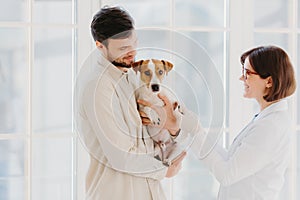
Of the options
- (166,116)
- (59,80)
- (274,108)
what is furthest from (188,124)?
(59,80)

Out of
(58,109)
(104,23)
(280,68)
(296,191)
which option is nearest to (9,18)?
(58,109)

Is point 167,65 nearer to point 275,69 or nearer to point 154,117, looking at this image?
point 154,117

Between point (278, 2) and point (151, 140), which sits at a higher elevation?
point (278, 2)

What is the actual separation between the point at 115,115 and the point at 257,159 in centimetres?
55

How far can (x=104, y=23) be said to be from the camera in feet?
6.13

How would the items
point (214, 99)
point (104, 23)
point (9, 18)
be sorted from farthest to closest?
point (9, 18), point (214, 99), point (104, 23)

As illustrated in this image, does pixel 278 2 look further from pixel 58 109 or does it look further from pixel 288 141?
pixel 58 109

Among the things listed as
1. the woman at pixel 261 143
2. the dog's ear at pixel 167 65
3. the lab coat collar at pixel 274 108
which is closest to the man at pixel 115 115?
the dog's ear at pixel 167 65

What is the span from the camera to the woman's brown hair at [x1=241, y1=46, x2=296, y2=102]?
2188mm

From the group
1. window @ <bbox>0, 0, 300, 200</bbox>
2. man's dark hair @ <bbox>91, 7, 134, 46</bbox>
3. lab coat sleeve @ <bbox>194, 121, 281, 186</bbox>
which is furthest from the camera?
window @ <bbox>0, 0, 300, 200</bbox>

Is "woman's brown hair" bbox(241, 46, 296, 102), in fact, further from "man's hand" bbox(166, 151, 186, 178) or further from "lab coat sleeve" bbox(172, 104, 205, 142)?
"man's hand" bbox(166, 151, 186, 178)

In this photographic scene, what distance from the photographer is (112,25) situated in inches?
73.1

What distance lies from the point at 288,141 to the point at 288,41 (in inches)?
31.4

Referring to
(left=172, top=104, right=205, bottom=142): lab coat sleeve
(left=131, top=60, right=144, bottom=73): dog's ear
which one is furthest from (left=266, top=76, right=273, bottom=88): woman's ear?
(left=131, top=60, right=144, bottom=73): dog's ear
